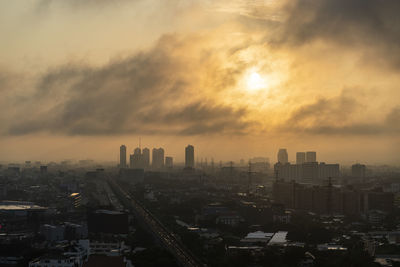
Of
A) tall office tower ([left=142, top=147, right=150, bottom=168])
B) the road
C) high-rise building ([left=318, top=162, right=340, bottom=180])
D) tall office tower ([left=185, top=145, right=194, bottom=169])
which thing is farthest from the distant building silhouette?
tall office tower ([left=142, top=147, right=150, bottom=168])

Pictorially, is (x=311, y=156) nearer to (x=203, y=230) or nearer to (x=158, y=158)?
(x=158, y=158)

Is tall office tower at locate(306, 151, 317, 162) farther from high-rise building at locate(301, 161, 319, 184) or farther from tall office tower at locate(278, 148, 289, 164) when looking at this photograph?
high-rise building at locate(301, 161, 319, 184)

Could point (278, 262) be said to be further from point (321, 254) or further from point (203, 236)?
point (203, 236)

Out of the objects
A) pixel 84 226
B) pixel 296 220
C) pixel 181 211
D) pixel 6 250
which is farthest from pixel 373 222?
pixel 6 250

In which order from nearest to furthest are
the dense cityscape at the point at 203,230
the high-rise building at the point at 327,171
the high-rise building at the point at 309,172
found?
the dense cityscape at the point at 203,230 < the high-rise building at the point at 309,172 < the high-rise building at the point at 327,171

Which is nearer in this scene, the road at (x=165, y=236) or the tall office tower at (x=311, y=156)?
the road at (x=165, y=236)

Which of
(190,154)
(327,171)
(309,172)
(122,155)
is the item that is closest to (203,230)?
(309,172)

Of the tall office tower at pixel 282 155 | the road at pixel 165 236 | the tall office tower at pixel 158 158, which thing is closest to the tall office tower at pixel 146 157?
the tall office tower at pixel 158 158

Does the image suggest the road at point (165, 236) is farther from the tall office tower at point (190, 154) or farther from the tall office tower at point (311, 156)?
the tall office tower at point (190, 154)
